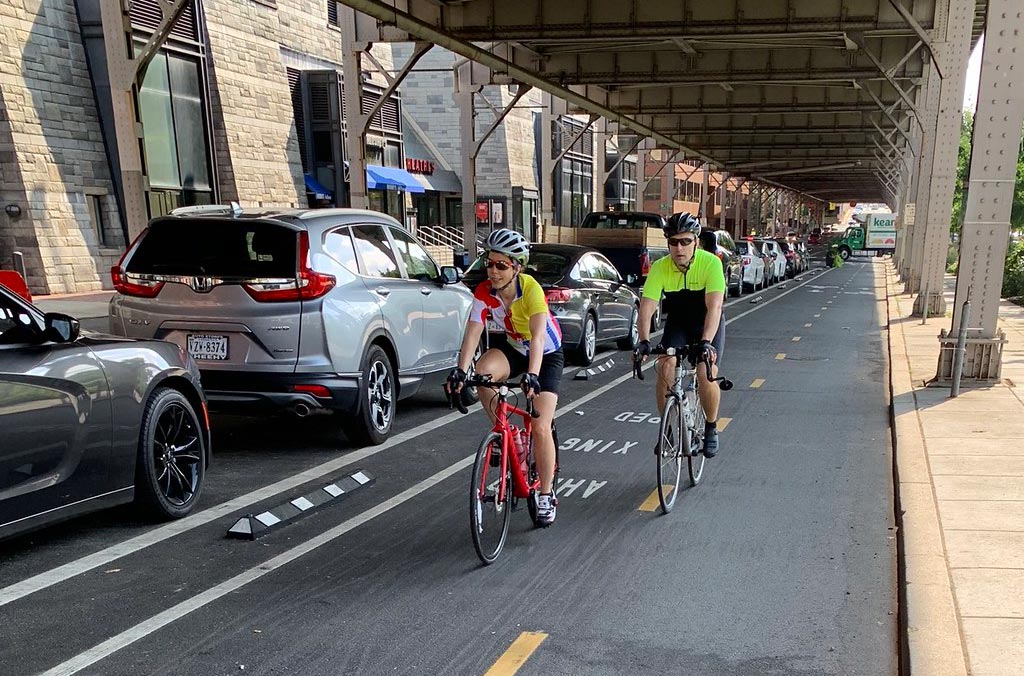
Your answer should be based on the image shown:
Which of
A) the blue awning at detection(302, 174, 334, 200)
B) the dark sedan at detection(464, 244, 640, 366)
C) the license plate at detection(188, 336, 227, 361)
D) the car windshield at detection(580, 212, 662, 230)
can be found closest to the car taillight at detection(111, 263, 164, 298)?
the license plate at detection(188, 336, 227, 361)

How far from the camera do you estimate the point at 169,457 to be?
568cm

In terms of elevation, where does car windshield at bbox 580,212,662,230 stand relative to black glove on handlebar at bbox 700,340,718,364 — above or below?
above

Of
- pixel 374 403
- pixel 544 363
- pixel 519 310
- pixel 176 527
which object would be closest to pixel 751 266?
pixel 374 403

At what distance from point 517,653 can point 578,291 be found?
8691 mm

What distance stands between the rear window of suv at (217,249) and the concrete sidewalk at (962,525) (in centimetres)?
488

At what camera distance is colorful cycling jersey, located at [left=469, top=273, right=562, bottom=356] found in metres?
5.21

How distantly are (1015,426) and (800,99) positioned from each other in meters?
25.4

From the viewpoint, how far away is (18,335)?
4648mm

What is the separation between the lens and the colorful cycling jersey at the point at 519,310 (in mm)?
5211

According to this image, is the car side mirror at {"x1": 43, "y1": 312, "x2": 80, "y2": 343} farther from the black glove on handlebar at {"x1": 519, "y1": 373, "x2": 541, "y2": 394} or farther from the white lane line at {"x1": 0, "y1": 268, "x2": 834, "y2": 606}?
the black glove on handlebar at {"x1": 519, "y1": 373, "x2": 541, "y2": 394}

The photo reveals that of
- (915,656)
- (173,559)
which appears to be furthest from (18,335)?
(915,656)

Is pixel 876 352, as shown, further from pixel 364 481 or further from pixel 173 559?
pixel 173 559

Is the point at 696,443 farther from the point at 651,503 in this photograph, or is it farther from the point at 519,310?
the point at 519,310

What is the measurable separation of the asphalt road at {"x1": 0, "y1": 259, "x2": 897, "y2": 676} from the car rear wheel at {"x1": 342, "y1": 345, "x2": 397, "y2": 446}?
15 cm
